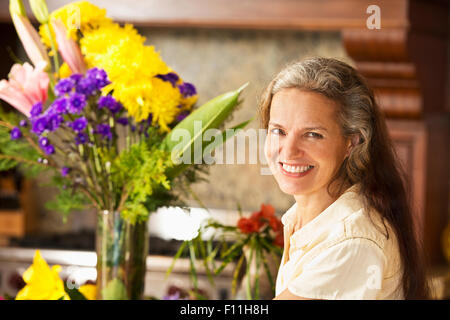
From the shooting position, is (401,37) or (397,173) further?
(401,37)

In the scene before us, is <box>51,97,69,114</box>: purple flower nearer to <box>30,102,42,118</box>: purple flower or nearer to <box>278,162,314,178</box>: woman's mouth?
<box>30,102,42,118</box>: purple flower

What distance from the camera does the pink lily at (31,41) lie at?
0.67 metres

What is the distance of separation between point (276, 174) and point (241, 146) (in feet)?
0.47

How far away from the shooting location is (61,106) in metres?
0.64

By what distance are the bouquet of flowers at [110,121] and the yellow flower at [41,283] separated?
0.05 m

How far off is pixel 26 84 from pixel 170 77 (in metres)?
0.15

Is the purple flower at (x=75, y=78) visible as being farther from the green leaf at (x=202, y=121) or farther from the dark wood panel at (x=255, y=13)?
the dark wood panel at (x=255, y=13)

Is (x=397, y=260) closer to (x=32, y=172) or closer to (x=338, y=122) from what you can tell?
(x=338, y=122)

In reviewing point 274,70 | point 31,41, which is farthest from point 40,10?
point 274,70

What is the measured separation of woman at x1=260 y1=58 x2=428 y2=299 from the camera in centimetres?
44

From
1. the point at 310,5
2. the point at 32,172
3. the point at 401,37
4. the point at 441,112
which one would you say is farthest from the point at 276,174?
the point at 441,112

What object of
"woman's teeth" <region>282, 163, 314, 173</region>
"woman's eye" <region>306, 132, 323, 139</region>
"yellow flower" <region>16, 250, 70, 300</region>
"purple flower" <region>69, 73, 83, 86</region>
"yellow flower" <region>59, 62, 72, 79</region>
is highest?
"yellow flower" <region>59, 62, 72, 79</region>

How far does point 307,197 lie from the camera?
0.46 m

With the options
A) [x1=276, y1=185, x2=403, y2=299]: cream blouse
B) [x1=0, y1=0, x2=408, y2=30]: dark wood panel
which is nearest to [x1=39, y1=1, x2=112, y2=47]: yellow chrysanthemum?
[x1=276, y1=185, x2=403, y2=299]: cream blouse
